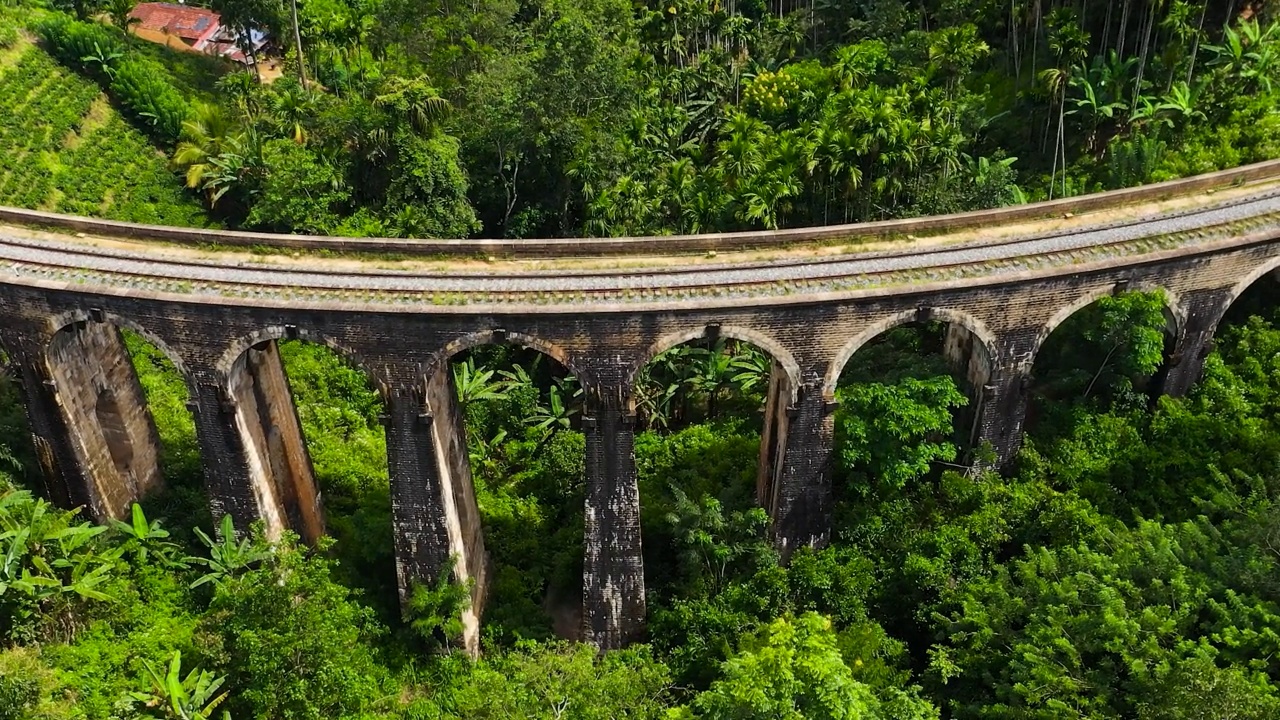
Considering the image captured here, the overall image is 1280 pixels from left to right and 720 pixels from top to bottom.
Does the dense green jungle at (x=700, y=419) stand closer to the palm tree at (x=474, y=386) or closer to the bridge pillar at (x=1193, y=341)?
the palm tree at (x=474, y=386)

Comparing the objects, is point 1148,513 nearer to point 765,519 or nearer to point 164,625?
point 765,519

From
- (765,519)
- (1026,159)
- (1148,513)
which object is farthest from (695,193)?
(1148,513)

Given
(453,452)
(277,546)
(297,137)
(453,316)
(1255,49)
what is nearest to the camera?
(453,316)

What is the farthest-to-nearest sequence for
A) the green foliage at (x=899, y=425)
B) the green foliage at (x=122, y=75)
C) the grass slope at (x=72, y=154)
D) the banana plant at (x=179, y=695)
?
the green foliage at (x=122, y=75) < the grass slope at (x=72, y=154) < the green foliage at (x=899, y=425) < the banana plant at (x=179, y=695)

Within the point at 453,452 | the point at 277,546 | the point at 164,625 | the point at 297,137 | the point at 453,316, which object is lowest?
the point at 164,625

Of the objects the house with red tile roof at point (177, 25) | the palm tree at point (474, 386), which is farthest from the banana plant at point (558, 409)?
the house with red tile roof at point (177, 25)

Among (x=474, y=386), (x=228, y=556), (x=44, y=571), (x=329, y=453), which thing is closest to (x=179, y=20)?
(x=474, y=386)

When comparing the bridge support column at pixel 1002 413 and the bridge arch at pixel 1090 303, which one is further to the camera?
the bridge support column at pixel 1002 413
